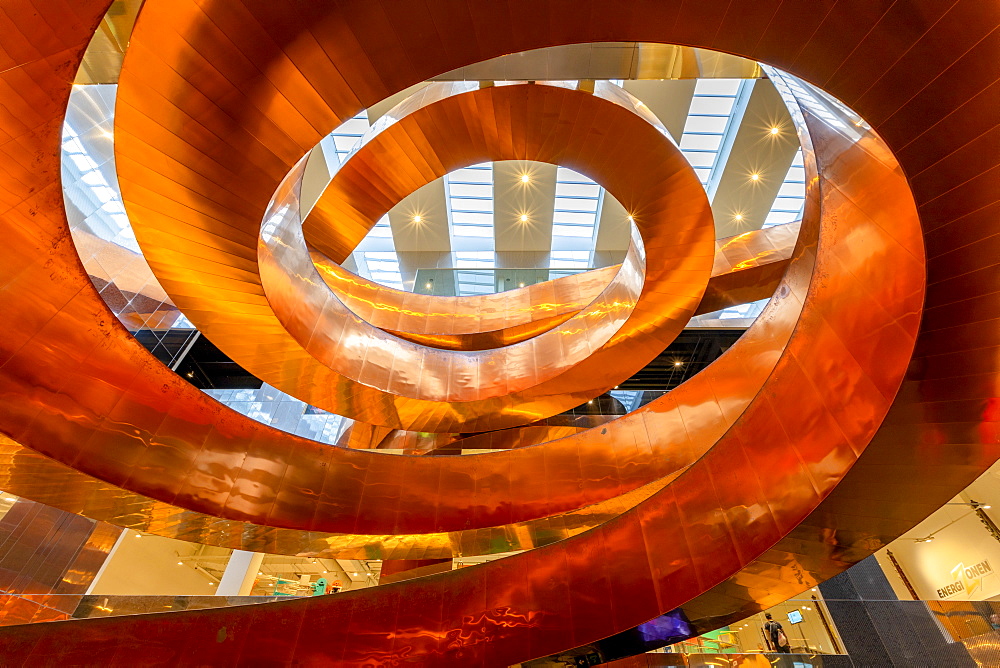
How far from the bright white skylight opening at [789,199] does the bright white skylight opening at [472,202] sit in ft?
28.5

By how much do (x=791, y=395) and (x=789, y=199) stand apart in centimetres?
1329

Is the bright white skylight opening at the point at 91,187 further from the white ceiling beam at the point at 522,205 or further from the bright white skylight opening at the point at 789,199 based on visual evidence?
the bright white skylight opening at the point at 789,199

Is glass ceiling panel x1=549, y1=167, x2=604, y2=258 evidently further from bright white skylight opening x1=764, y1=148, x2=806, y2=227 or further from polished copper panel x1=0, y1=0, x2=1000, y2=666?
polished copper panel x1=0, y1=0, x2=1000, y2=666

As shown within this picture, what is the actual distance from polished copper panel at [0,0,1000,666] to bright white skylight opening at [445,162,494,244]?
11.4m

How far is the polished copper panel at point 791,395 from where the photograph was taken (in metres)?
3.30

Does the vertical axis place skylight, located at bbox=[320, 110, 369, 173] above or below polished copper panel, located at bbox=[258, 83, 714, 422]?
above

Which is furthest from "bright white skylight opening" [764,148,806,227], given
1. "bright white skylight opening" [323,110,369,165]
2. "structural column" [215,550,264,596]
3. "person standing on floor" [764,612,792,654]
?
"structural column" [215,550,264,596]

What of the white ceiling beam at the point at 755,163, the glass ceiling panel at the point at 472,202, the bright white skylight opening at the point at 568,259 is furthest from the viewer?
the bright white skylight opening at the point at 568,259

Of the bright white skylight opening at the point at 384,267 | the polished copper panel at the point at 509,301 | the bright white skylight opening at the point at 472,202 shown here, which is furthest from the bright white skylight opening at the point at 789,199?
the bright white skylight opening at the point at 384,267

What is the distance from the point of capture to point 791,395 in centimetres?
548

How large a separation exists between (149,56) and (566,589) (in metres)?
6.48

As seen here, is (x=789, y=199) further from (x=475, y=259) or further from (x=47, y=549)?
(x=47, y=549)

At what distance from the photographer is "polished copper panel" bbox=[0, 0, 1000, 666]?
130 inches

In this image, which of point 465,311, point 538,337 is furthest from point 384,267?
point 538,337
